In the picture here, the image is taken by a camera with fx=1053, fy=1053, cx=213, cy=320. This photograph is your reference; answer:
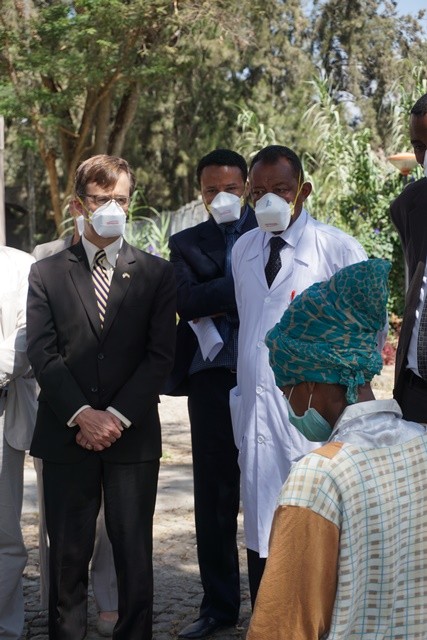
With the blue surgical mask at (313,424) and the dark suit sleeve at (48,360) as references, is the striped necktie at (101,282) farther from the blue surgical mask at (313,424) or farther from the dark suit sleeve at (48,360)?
the blue surgical mask at (313,424)

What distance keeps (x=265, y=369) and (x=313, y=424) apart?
6.37ft

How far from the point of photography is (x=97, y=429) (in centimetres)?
425

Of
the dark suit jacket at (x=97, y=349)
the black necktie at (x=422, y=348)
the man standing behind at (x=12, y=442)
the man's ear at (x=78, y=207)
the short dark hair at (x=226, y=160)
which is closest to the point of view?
the black necktie at (x=422, y=348)

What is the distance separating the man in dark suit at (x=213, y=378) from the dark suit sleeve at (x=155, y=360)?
1.13 ft

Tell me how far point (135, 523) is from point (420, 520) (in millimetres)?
2483

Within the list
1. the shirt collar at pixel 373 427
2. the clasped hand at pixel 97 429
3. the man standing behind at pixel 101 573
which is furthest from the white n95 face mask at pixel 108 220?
the shirt collar at pixel 373 427

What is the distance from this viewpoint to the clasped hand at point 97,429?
4.26m

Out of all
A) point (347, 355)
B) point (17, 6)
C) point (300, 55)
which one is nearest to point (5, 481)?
point (347, 355)

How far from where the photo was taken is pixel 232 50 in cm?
3162

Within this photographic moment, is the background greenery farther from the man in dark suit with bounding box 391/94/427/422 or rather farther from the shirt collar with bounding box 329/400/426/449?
the shirt collar with bounding box 329/400/426/449

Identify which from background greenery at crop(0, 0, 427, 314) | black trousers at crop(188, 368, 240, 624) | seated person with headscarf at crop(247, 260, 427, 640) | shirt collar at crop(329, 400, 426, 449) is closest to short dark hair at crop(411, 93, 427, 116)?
black trousers at crop(188, 368, 240, 624)

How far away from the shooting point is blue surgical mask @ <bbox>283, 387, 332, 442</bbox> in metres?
2.32

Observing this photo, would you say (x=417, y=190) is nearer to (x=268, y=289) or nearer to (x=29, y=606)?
(x=268, y=289)

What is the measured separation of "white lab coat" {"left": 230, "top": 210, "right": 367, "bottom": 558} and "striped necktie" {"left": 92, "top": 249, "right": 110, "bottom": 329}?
572 millimetres
